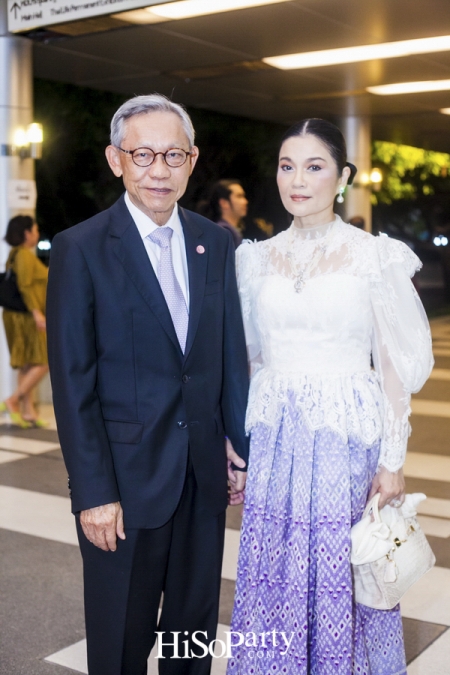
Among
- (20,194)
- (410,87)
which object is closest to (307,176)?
(20,194)

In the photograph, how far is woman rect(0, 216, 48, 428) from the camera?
6.90 m

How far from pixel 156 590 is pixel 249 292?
2.86 feet

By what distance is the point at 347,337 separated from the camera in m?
2.28

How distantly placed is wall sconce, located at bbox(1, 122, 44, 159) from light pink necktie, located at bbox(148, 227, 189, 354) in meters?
5.77

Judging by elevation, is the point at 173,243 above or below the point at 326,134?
below

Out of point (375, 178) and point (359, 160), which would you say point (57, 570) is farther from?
point (375, 178)

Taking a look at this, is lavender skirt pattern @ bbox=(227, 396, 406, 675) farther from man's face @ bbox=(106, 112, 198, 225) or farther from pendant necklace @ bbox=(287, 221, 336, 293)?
man's face @ bbox=(106, 112, 198, 225)

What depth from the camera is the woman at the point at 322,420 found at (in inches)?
88.8

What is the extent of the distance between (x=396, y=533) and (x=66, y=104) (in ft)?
35.3

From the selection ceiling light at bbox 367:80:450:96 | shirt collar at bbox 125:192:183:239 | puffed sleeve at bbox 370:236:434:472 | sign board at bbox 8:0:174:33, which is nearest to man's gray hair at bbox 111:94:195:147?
shirt collar at bbox 125:192:183:239

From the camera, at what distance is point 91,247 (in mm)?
2084

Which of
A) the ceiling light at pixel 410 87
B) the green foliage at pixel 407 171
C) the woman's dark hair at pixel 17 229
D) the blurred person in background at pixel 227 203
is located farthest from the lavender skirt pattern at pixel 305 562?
the green foliage at pixel 407 171

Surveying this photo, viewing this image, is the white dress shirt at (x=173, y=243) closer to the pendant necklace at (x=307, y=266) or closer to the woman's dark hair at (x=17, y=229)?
the pendant necklace at (x=307, y=266)

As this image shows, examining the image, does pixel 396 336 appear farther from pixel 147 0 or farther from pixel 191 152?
pixel 147 0
